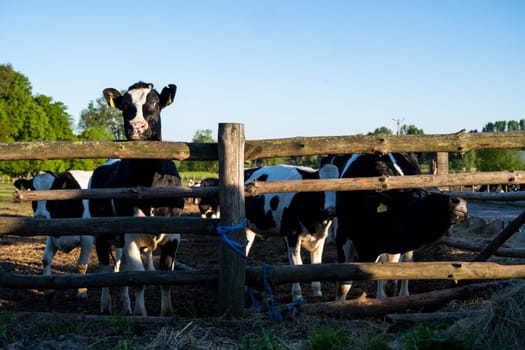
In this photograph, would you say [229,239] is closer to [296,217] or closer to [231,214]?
[231,214]

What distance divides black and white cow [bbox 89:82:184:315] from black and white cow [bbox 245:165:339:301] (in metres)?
1.79

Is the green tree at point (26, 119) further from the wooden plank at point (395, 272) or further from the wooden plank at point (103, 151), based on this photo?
the wooden plank at point (395, 272)

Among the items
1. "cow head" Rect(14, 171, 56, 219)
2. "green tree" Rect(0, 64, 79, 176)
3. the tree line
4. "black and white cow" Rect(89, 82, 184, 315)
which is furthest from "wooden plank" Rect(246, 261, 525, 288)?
"green tree" Rect(0, 64, 79, 176)

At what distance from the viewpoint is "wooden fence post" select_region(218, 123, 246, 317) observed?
5156 millimetres

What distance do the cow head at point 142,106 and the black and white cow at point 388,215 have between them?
2.61m

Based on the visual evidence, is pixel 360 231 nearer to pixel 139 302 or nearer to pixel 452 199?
pixel 452 199

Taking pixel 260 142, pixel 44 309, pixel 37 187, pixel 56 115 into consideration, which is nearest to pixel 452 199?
pixel 260 142

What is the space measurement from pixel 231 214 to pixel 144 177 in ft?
5.98

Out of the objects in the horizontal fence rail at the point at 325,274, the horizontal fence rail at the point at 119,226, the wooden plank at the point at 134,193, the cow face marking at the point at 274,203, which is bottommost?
the horizontal fence rail at the point at 325,274

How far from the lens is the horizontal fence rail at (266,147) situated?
534 cm

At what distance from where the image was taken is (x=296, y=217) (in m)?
8.87

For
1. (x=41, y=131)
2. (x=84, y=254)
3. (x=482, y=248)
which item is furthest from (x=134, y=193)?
(x=41, y=131)

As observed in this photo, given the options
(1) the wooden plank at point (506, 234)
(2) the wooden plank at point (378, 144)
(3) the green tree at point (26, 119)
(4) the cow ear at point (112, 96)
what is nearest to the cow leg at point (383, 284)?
(1) the wooden plank at point (506, 234)

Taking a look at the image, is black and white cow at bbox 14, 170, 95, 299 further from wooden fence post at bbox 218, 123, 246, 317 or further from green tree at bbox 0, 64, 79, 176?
green tree at bbox 0, 64, 79, 176
